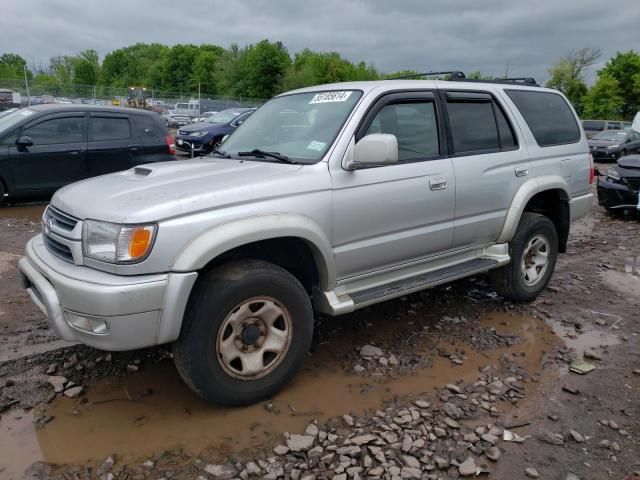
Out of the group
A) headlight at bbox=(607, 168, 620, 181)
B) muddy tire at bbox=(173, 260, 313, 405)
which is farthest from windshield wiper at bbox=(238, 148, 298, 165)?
headlight at bbox=(607, 168, 620, 181)

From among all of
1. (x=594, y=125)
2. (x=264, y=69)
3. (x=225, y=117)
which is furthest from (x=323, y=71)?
(x=225, y=117)

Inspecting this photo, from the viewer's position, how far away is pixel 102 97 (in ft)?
115

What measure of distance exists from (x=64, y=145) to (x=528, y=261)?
7.12m

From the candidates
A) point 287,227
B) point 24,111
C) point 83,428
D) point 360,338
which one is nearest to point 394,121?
point 287,227

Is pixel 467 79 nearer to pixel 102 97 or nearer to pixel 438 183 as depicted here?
pixel 438 183

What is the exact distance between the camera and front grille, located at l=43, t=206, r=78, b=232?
9.46 ft

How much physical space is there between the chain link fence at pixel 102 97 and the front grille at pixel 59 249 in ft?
89.2

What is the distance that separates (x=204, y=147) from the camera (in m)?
14.2

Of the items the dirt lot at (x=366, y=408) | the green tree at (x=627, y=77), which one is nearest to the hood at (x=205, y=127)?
the dirt lot at (x=366, y=408)

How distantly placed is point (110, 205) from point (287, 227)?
97 cm

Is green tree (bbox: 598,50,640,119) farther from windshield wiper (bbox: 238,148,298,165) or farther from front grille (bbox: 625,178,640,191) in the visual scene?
windshield wiper (bbox: 238,148,298,165)

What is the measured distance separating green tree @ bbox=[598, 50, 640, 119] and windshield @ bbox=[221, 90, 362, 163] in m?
56.7

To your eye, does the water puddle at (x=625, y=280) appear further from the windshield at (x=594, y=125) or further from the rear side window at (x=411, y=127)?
the windshield at (x=594, y=125)

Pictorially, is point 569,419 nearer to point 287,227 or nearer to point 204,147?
point 287,227
